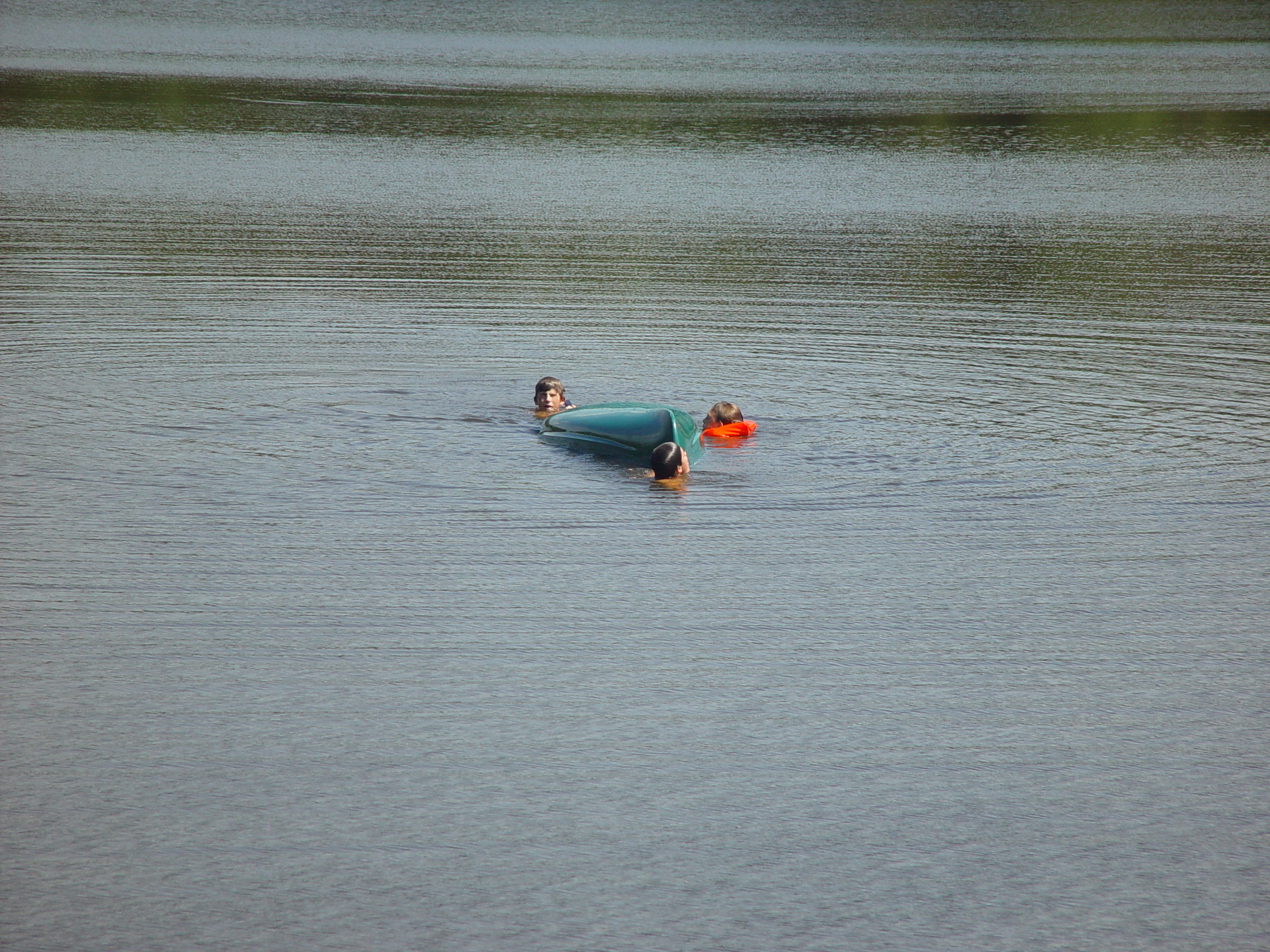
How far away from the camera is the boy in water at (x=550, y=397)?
11.4 m

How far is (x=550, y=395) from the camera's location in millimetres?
11445

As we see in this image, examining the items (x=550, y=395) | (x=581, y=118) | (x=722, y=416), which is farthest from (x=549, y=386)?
(x=581, y=118)

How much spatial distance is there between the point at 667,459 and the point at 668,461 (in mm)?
23

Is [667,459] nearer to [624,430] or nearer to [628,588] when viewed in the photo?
[624,430]

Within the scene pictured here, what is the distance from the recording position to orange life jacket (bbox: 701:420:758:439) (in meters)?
11.0

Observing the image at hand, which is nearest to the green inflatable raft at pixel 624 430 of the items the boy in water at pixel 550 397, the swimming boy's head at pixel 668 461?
the swimming boy's head at pixel 668 461

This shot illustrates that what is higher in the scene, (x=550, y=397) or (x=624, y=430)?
(x=550, y=397)

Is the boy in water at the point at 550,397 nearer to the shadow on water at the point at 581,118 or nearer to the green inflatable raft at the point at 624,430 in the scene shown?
the green inflatable raft at the point at 624,430

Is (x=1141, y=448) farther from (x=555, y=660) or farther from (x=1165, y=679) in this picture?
(x=555, y=660)

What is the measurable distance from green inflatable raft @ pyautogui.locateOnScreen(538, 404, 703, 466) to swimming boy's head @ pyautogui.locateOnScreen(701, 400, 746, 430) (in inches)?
9.7

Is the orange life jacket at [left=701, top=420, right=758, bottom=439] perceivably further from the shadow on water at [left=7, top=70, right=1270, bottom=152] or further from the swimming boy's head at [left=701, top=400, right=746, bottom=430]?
the shadow on water at [left=7, top=70, right=1270, bottom=152]

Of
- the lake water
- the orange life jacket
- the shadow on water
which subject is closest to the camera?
the lake water

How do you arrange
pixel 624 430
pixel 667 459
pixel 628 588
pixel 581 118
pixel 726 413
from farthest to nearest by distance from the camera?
pixel 581 118
pixel 726 413
pixel 624 430
pixel 667 459
pixel 628 588

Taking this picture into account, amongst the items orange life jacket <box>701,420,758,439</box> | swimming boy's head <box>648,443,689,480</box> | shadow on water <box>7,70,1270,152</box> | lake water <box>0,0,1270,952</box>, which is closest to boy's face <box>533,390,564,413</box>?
lake water <box>0,0,1270,952</box>
